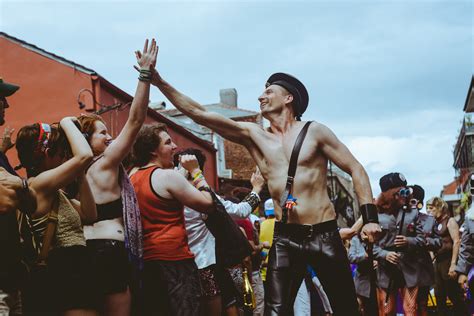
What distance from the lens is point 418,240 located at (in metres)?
8.47

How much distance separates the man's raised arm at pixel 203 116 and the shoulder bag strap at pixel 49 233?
1.40 metres

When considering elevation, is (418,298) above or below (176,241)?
below

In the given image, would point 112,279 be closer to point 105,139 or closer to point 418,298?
point 105,139

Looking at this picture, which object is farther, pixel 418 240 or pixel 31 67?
pixel 31 67

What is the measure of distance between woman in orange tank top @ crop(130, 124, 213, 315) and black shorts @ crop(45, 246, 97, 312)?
2.90 ft

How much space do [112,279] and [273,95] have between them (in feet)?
6.20

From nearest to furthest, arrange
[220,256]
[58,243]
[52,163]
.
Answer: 1. [58,243]
2. [52,163]
3. [220,256]

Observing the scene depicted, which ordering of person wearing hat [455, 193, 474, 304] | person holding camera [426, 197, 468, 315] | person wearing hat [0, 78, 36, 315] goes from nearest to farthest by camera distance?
person wearing hat [0, 78, 36, 315] → person wearing hat [455, 193, 474, 304] → person holding camera [426, 197, 468, 315]

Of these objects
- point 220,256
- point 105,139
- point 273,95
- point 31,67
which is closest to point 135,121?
point 105,139

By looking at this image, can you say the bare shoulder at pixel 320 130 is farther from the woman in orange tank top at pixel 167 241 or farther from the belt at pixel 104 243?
the belt at pixel 104 243

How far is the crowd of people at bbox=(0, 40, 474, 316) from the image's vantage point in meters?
3.97

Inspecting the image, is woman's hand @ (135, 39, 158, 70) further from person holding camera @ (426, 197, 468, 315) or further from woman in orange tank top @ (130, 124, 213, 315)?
person holding camera @ (426, 197, 468, 315)

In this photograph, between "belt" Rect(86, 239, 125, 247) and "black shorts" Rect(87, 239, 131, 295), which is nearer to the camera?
"black shorts" Rect(87, 239, 131, 295)

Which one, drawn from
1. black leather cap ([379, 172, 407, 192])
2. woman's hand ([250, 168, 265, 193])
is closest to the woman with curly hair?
woman's hand ([250, 168, 265, 193])
